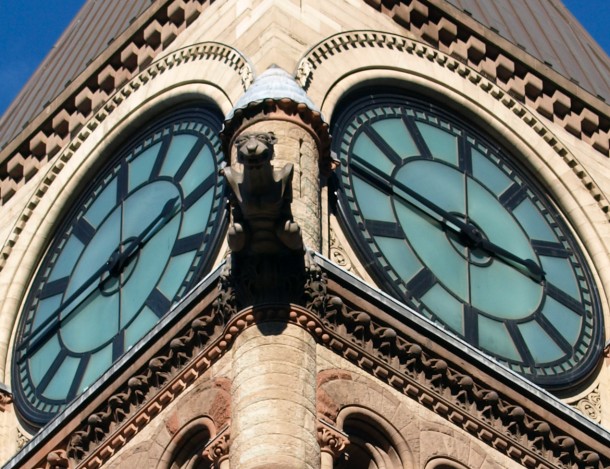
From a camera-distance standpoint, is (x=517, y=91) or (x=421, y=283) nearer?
(x=421, y=283)

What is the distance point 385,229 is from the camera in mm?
26859

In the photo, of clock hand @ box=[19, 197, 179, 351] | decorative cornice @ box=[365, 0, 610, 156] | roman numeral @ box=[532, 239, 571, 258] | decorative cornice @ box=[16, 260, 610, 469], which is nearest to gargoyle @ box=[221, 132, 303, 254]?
decorative cornice @ box=[16, 260, 610, 469]

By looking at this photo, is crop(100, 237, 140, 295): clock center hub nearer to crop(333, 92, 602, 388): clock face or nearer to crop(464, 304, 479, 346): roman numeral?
crop(333, 92, 602, 388): clock face

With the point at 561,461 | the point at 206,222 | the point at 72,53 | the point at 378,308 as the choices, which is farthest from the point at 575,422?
the point at 72,53

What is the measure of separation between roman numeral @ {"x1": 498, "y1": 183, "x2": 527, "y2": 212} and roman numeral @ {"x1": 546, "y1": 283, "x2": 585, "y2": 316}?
99 cm

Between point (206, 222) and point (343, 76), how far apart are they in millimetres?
2163

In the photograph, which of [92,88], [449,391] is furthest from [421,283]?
[92,88]

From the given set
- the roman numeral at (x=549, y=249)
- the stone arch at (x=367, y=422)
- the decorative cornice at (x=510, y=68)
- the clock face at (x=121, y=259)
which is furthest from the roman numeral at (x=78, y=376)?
the decorative cornice at (x=510, y=68)

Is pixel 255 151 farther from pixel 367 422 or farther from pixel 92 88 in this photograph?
pixel 92 88

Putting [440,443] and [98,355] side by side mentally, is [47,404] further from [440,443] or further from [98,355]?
[440,443]

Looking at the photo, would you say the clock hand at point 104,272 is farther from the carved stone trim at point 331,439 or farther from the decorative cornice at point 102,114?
the carved stone trim at point 331,439

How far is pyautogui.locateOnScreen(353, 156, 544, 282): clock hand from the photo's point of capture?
27.4 meters

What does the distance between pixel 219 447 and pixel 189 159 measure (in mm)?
4794

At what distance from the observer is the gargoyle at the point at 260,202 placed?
915 inches
